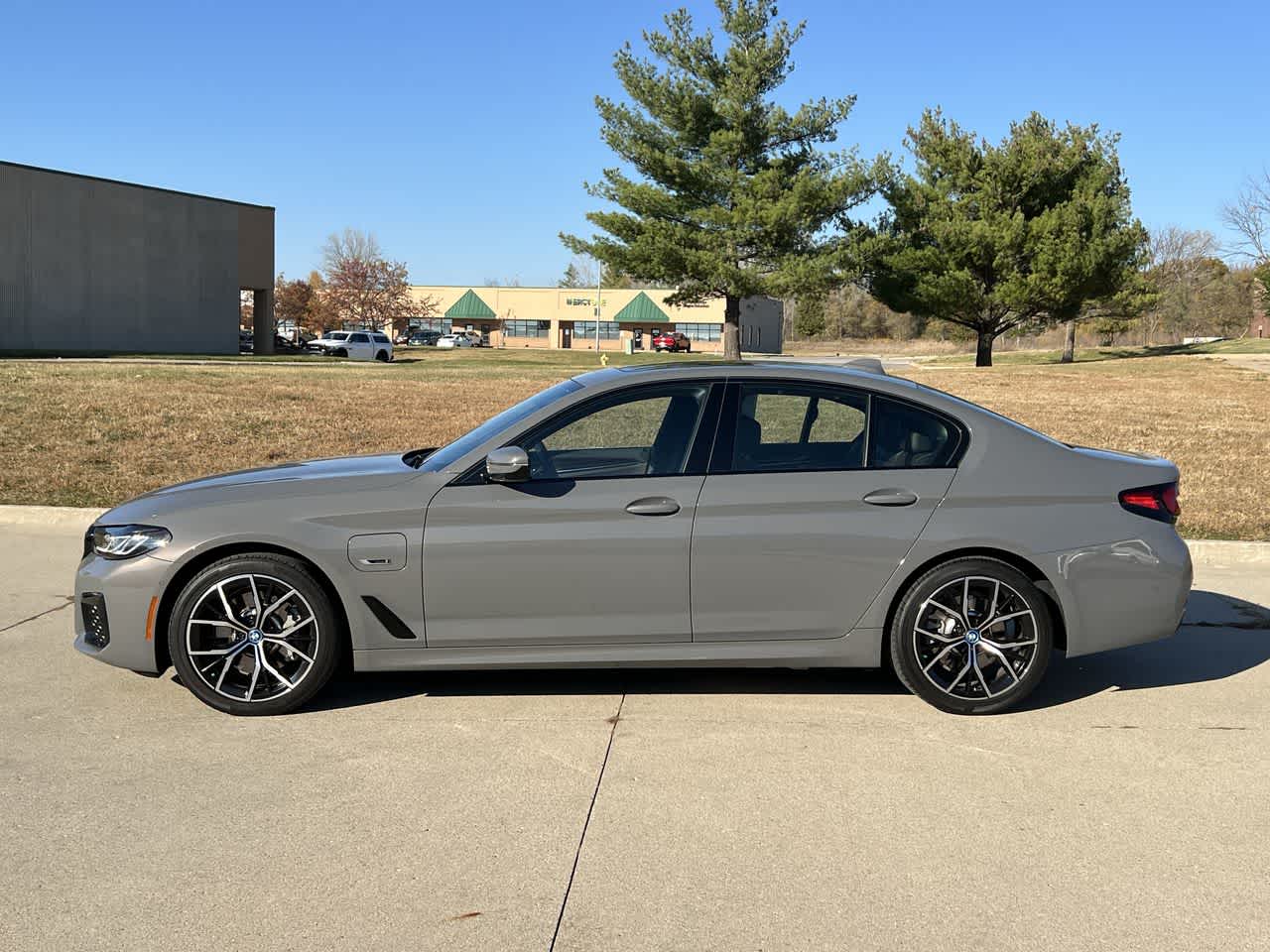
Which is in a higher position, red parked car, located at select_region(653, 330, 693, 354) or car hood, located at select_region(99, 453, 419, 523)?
red parked car, located at select_region(653, 330, 693, 354)

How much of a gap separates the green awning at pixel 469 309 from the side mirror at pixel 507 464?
320 ft

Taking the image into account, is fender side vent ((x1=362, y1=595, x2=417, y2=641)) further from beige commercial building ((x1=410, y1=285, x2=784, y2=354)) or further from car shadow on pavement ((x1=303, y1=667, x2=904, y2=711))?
beige commercial building ((x1=410, y1=285, x2=784, y2=354))

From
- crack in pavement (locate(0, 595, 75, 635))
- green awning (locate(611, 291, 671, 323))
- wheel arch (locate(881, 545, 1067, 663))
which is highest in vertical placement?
green awning (locate(611, 291, 671, 323))

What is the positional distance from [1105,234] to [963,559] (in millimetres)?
43981

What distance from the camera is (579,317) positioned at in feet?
325

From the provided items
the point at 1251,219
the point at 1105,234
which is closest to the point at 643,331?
the point at 1251,219

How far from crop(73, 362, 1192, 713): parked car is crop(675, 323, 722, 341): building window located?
92.6m

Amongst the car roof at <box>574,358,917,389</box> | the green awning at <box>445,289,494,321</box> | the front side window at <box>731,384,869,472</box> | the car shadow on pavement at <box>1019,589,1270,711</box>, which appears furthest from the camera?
the green awning at <box>445,289,494,321</box>

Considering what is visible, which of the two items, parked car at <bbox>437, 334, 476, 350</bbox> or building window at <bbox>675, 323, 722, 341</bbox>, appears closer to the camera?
parked car at <bbox>437, 334, 476, 350</bbox>

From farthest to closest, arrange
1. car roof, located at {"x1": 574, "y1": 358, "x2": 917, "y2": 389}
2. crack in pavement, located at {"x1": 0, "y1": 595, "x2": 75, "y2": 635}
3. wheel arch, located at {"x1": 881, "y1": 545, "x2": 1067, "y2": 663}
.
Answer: crack in pavement, located at {"x1": 0, "y1": 595, "x2": 75, "y2": 635} → car roof, located at {"x1": 574, "y1": 358, "x2": 917, "y2": 389} → wheel arch, located at {"x1": 881, "y1": 545, "x2": 1067, "y2": 663}

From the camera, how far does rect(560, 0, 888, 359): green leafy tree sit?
136 ft

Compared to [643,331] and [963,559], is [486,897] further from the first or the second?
[643,331]

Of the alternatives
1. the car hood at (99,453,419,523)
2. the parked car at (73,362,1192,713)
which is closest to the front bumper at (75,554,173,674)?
the parked car at (73,362,1192,713)

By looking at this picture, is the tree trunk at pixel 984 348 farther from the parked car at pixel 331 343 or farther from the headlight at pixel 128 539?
the headlight at pixel 128 539
